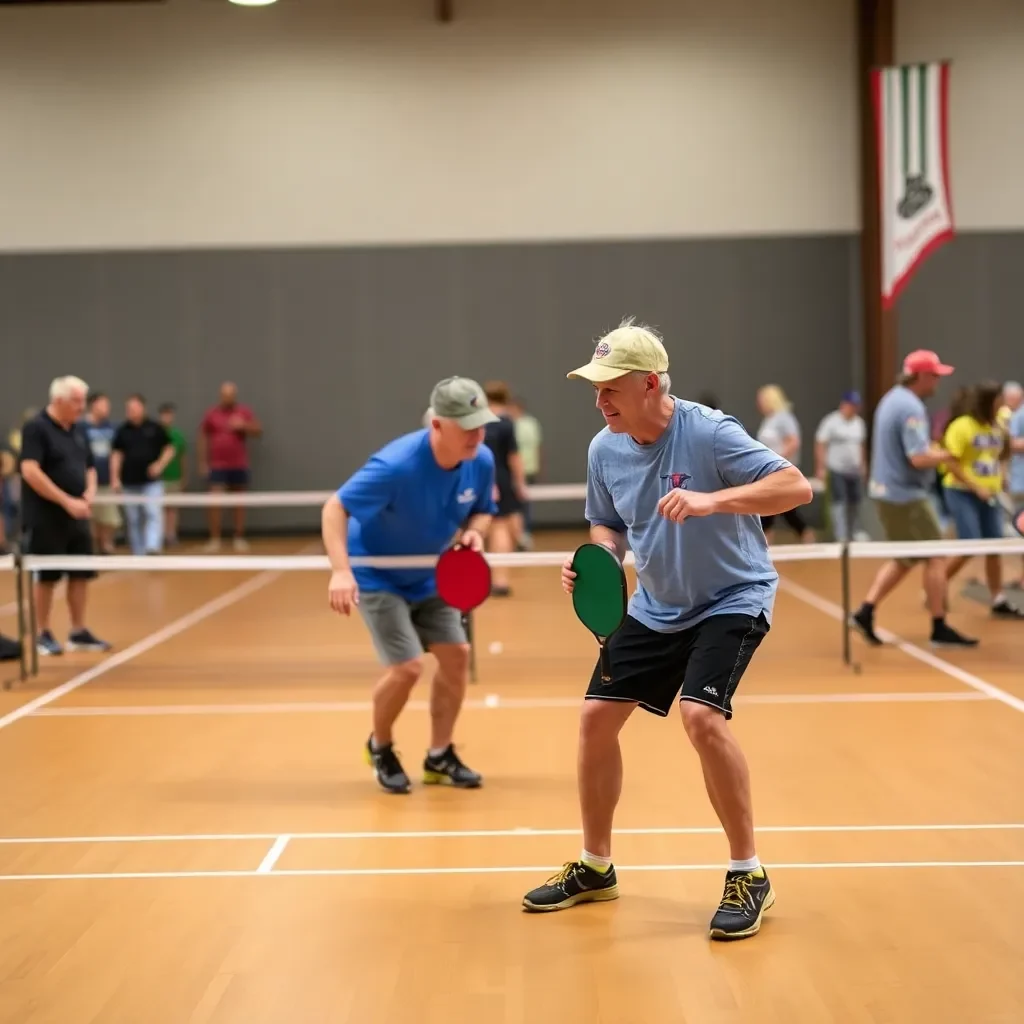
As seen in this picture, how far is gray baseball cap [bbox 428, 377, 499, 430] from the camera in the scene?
18.8 ft

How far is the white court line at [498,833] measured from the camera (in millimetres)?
5504

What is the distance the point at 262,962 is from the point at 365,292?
16983mm

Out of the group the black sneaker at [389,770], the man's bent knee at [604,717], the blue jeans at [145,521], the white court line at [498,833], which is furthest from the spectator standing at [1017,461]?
the blue jeans at [145,521]

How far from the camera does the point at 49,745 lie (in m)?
7.32

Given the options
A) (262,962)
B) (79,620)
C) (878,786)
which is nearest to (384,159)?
(79,620)

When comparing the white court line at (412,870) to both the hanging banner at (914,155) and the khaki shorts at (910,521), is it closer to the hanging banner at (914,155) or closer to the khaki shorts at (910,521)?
the khaki shorts at (910,521)

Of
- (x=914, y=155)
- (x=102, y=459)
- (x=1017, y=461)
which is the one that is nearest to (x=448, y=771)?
(x=1017, y=461)

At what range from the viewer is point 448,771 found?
251 inches

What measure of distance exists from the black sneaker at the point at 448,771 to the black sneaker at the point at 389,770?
13 cm

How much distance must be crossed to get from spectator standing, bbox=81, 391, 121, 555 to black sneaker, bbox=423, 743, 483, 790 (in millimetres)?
11595

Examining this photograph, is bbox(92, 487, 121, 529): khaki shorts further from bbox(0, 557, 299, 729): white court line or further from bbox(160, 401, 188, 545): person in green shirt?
bbox(0, 557, 299, 729): white court line

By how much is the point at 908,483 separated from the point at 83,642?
589 centimetres

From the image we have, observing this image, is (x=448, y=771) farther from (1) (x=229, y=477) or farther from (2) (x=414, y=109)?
(2) (x=414, y=109)

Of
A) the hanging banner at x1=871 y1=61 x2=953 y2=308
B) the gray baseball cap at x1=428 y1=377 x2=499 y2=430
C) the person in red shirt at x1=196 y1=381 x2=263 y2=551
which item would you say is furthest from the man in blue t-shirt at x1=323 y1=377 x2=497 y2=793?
the person in red shirt at x1=196 y1=381 x2=263 y2=551
